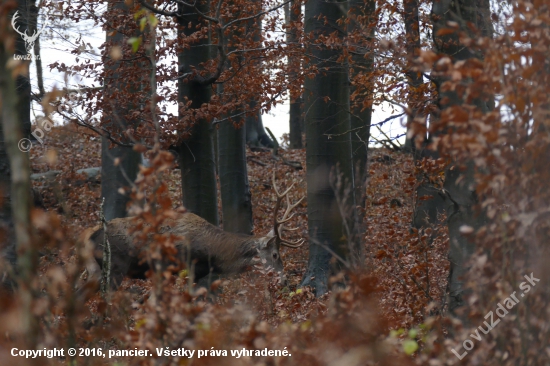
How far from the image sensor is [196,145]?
11.0 m

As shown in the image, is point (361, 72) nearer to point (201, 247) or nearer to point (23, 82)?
point (201, 247)

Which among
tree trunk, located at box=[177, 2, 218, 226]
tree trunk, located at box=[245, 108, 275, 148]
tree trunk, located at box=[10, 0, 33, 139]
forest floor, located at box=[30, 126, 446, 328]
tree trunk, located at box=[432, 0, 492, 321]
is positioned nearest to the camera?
tree trunk, located at box=[432, 0, 492, 321]

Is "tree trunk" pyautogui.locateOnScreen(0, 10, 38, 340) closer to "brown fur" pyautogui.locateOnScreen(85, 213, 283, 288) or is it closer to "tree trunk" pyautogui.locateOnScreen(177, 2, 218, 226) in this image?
"brown fur" pyautogui.locateOnScreen(85, 213, 283, 288)

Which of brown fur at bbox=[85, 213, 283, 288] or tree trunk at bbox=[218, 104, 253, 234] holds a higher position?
tree trunk at bbox=[218, 104, 253, 234]

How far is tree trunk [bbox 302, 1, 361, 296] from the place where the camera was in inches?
385

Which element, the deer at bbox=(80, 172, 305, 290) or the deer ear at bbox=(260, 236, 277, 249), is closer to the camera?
the deer at bbox=(80, 172, 305, 290)

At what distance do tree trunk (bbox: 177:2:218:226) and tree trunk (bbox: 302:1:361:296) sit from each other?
194cm

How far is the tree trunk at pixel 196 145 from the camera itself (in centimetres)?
1101

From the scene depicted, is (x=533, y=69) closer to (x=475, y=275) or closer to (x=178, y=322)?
(x=475, y=275)

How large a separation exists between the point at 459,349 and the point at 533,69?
1878 mm

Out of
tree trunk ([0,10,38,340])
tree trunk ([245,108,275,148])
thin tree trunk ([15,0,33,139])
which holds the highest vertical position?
tree trunk ([245,108,275,148])

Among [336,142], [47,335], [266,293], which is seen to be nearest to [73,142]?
[336,142]

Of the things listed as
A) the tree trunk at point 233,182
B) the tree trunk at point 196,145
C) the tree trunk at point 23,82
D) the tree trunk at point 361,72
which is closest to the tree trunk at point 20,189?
the tree trunk at point 23,82

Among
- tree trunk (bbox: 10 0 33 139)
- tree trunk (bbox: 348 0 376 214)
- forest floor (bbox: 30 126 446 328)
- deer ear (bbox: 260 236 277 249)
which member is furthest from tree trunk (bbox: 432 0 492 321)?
tree trunk (bbox: 10 0 33 139)
